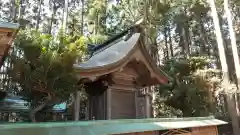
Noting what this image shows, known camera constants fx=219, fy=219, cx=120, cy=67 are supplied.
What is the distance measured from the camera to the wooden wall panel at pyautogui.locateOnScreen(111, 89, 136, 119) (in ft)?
23.6

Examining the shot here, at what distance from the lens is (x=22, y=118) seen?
9406 millimetres

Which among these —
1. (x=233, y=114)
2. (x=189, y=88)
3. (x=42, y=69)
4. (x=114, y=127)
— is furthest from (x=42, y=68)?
(x=233, y=114)

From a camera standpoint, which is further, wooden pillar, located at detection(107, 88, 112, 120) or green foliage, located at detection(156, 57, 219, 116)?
green foliage, located at detection(156, 57, 219, 116)

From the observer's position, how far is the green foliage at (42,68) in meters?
4.76

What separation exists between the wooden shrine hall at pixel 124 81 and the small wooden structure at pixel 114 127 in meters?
1.95

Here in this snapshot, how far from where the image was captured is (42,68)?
4734 mm

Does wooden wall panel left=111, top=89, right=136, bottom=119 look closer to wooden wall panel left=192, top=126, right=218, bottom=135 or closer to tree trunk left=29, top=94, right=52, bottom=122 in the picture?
wooden wall panel left=192, top=126, right=218, bottom=135

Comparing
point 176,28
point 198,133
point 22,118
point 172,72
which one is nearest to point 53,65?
point 198,133

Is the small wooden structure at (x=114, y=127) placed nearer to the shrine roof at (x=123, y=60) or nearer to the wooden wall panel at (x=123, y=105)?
the shrine roof at (x=123, y=60)

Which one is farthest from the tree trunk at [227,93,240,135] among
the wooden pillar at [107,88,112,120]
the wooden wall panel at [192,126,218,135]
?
the wooden pillar at [107,88,112,120]

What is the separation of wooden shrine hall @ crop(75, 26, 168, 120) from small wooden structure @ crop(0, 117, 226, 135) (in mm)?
1949

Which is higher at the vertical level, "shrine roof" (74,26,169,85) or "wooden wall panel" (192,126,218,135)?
"shrine roof" (74,26,169,85)

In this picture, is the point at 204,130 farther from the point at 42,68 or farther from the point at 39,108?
the point at 42,68

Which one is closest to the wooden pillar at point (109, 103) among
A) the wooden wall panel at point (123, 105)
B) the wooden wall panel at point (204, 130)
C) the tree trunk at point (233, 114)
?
the wooden wall panel at point (123, 105)
